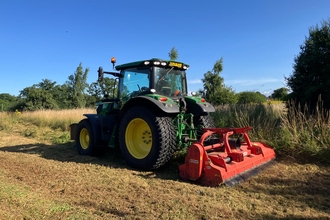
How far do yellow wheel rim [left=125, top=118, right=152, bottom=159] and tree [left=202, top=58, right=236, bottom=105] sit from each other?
45.4 ft

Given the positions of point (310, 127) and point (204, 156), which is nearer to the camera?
point (204, 156)

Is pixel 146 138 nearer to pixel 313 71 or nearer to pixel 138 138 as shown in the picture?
pixel 138 138

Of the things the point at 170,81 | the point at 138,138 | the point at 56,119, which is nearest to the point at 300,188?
the point at 138,138

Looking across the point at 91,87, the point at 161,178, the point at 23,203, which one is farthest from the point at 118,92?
A: the point at 91,87

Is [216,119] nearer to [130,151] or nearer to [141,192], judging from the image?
[130,151]

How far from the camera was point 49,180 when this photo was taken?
4.21 m

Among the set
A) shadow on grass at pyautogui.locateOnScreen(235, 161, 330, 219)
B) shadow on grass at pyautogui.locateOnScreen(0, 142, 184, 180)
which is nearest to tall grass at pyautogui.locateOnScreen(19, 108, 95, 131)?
shadow on grass at pyautogui.locateOnScreen(0, 142, 184, 180)

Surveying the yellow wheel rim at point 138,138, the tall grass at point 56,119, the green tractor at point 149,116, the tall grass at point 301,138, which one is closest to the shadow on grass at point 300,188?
the tall grass at point 301,138

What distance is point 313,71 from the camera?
8.23 metres

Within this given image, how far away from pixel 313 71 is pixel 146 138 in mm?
6233

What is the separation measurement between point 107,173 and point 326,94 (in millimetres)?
6733

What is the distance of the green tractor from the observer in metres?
4.64

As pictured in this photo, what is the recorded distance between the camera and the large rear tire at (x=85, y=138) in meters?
6.22

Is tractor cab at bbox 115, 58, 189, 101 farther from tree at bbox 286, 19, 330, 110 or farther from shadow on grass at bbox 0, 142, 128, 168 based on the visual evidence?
tree at bbox 286, 19, 330, 110
